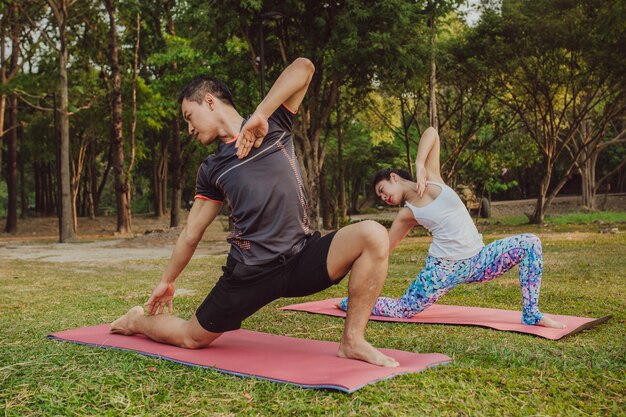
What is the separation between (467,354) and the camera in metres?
4.04

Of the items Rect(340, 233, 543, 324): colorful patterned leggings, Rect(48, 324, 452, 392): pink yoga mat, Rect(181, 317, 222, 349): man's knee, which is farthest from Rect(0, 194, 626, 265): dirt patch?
Rect(181, 317, 222, 349): man's knee

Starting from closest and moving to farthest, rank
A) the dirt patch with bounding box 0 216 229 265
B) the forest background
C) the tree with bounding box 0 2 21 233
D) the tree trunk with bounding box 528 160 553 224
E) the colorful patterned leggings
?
the colorful patterned leggings
the dirt patch with bounding box 0 216 229 265
the forest background
the tree trunk with bounding box 528 160 553 224
the tree with bounding box 0 2 21 233

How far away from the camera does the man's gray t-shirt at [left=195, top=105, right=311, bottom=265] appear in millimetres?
3654

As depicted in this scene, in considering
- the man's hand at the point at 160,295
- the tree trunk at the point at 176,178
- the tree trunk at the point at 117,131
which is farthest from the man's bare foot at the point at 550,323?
the tree trunk at the point at 176,178

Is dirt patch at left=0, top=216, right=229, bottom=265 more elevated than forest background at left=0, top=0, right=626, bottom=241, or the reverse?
forest background at left=0, top=0, right=626, bottom=241

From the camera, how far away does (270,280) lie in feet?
12.2

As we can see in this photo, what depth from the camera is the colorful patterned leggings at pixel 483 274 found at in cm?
504

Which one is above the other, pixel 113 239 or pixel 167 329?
pixel 167 329

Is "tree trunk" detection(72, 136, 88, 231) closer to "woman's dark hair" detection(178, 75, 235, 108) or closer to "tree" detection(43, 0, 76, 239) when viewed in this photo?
"tree" detection(43, 0, 76, 239)

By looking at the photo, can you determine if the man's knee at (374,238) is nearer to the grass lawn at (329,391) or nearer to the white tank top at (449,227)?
the grass lawn at (329,391)

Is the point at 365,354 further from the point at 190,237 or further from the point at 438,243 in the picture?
the point at 438,243

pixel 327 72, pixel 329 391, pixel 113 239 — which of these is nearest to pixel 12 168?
pixel 113 239

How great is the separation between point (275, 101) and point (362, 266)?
1.08 m

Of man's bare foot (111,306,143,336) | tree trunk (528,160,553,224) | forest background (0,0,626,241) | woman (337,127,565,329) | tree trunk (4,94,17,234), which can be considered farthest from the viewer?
tree trunk (4,94,17,234)
